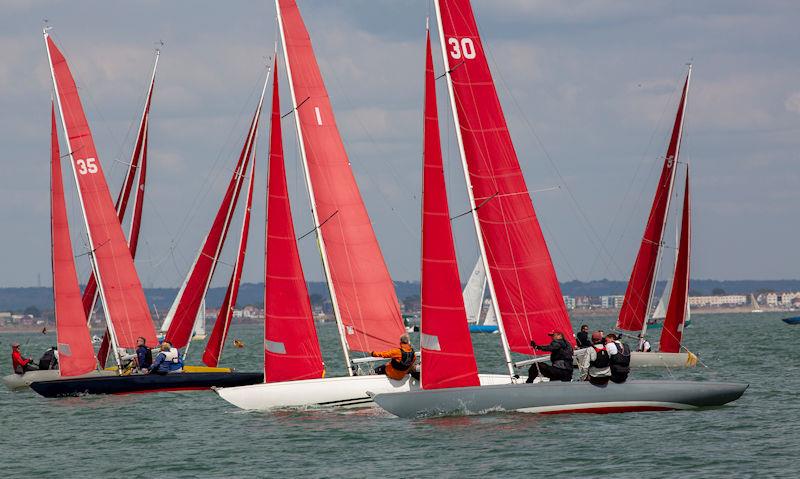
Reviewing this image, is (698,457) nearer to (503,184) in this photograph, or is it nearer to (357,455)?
(357,455)

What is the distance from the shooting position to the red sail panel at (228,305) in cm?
3781

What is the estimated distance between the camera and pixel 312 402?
2894cm

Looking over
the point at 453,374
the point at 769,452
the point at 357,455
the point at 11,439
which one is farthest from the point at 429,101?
the point at 11,439

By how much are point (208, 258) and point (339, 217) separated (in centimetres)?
925

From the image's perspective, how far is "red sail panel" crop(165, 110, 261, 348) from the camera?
128ft

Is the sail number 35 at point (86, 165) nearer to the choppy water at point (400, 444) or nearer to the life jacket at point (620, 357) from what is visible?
the choppy water at point (400, 444)

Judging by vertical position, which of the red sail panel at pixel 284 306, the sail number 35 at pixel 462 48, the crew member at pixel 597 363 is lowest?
the crew member at pixel 597 363

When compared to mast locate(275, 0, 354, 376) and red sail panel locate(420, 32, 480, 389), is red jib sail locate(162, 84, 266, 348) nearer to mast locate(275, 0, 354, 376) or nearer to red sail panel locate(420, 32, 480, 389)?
mast locate(275, 0, 354, 376)

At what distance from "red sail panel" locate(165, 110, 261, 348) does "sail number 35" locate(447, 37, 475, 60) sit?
46.4 feet

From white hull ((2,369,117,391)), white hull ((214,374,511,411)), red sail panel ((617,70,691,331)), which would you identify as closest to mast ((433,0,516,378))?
white hull ((214,374,511,411))

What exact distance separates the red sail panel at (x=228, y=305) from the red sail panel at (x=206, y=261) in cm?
78

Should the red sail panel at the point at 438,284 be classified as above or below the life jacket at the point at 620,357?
above

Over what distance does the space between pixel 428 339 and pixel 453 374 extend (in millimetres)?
815

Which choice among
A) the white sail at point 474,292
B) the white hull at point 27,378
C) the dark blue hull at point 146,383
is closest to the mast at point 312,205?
the dark blue hull at point 146,383
